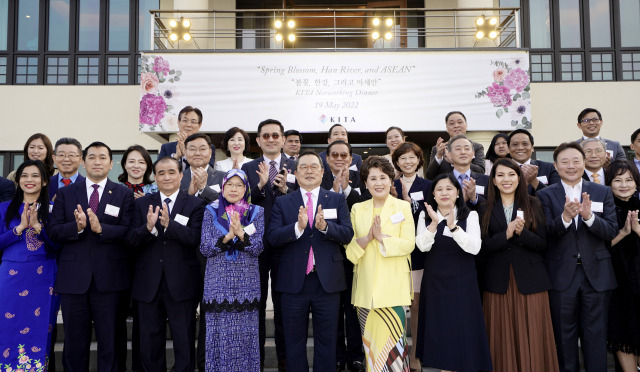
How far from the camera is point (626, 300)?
3719 mm

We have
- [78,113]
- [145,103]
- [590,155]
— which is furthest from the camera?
→ [78,113]

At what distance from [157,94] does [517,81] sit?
6.89m

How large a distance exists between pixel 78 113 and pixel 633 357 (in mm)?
10839

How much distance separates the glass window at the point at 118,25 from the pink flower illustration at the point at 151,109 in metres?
2.93

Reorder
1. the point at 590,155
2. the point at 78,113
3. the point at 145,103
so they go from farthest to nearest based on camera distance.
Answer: the point at 78,113
the point at 145,103
the point at 590,155

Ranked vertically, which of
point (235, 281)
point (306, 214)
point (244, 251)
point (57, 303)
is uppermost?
point (306, 214)

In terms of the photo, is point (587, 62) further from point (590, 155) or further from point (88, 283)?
point (88, 283)

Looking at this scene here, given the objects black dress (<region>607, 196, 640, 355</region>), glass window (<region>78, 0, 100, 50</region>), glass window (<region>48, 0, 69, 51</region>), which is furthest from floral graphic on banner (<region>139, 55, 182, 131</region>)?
black dress (<region>607, 196, 640, 355</region>)

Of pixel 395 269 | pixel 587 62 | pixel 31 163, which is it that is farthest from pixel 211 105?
pixel 587 62

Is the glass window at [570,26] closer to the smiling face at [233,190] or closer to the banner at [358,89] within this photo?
the banner at [358,89]

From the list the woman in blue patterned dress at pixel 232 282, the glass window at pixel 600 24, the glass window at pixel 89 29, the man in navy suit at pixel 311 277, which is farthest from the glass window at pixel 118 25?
the glass window at pixel 600 24

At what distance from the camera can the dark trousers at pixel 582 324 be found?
348 cm

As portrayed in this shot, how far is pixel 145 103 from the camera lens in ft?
28.3

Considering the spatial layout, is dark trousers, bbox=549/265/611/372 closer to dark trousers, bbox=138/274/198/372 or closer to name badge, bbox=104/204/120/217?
dark trousers, bbox=138/274/198/372
